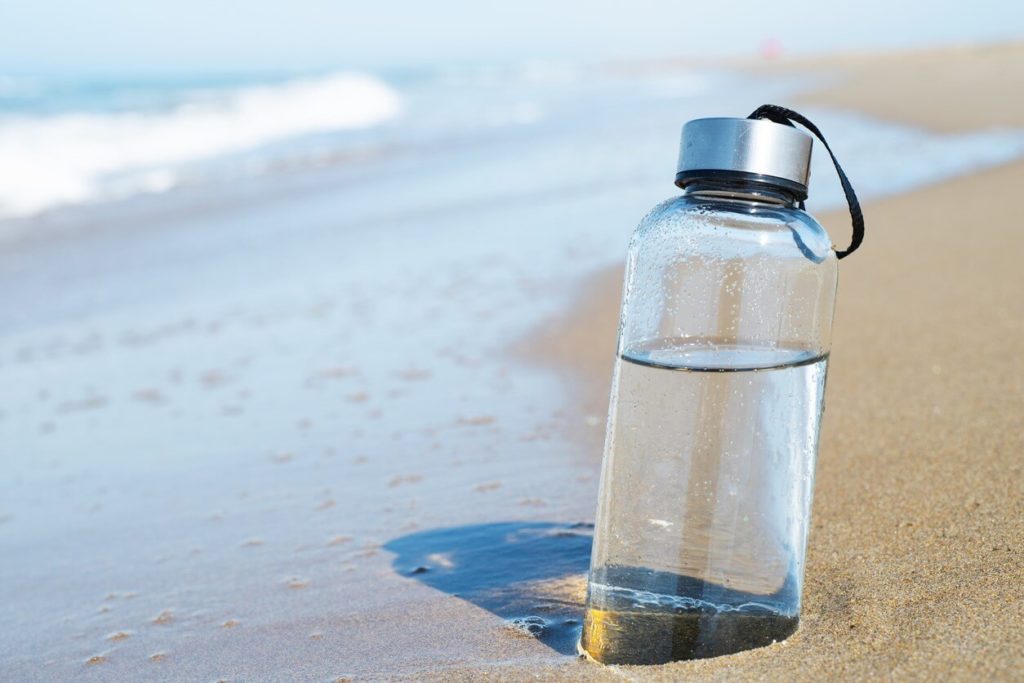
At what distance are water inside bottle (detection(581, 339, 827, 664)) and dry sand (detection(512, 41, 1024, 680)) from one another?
64 millimetres

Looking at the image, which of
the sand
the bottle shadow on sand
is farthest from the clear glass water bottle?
the sand

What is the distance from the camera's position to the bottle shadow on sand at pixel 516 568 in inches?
81.0

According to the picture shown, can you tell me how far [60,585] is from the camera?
262cm

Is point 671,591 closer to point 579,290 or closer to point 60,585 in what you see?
point 60,585

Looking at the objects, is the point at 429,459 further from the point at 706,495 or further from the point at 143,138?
the point at 143,138

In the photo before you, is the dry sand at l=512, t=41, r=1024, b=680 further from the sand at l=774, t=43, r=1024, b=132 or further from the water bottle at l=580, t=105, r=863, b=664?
the sand at l=774, t=43, r=1024, b=132

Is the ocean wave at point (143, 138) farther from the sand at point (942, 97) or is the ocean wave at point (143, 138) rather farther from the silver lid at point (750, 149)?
the silver lid at point (750, 149)

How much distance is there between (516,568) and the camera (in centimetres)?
233

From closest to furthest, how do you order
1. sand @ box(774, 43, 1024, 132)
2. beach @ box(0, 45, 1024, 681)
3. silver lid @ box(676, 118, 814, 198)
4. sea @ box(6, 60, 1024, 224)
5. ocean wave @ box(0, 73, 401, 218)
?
1. silver lid @ box(676, 118, 814, 198)
2. beach @ box(0, 45, 1024, 681)
3. sea @ box(6, 60, 1024, 224)
4. sand @ box(774, 43, 1024, 132)
5. ocean wave @ box(0, 73, 401, 218)

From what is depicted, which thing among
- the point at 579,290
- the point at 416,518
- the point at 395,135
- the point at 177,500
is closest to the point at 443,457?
the point at 416,518

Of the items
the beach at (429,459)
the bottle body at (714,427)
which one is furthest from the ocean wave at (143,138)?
the bottle body at (714,427)

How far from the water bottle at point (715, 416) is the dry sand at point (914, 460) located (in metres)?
0.08

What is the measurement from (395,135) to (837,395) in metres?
14.8

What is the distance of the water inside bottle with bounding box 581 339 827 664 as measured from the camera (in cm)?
172
